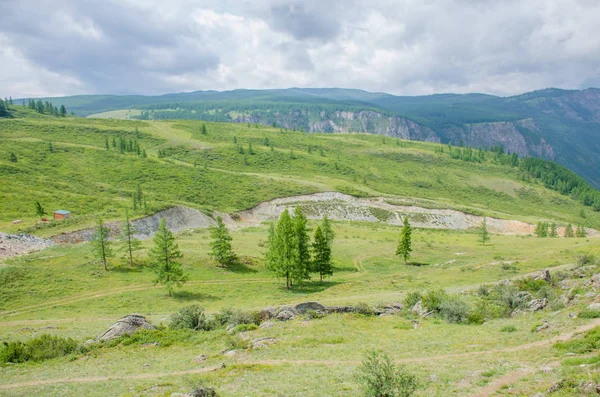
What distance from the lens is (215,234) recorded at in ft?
200

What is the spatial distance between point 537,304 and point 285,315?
68.9 feet

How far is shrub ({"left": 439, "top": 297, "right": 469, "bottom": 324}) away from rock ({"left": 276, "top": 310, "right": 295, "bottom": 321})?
1312 cm

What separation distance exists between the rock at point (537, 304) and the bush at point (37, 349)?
1419 inches

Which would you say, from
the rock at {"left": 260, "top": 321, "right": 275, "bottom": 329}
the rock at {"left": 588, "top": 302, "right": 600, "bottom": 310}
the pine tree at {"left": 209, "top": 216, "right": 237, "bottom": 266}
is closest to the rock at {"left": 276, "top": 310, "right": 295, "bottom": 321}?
the rock at {"left": 260, "top": 321, "right": 275, "bottom": 329}

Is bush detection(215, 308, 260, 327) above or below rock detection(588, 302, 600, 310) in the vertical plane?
below

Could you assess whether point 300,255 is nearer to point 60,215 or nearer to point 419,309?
point 419,309

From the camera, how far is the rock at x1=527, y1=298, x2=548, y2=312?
28797mm

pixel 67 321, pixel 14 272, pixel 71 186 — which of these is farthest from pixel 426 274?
pixel 71 186

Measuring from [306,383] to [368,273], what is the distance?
47941mm

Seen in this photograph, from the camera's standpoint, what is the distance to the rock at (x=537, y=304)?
28.8 metres

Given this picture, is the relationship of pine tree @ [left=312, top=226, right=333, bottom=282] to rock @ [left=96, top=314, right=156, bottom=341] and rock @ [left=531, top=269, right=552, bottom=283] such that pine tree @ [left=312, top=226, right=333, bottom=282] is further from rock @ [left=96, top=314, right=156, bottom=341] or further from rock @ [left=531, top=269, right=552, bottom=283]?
rock @ [left=96, top=314, right=156, bottom=341]

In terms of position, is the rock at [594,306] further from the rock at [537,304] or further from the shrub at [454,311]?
the shrub at [454,311]

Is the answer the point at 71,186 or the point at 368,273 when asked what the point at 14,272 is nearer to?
the point at 368,273

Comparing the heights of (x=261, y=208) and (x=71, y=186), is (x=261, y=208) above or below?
below
